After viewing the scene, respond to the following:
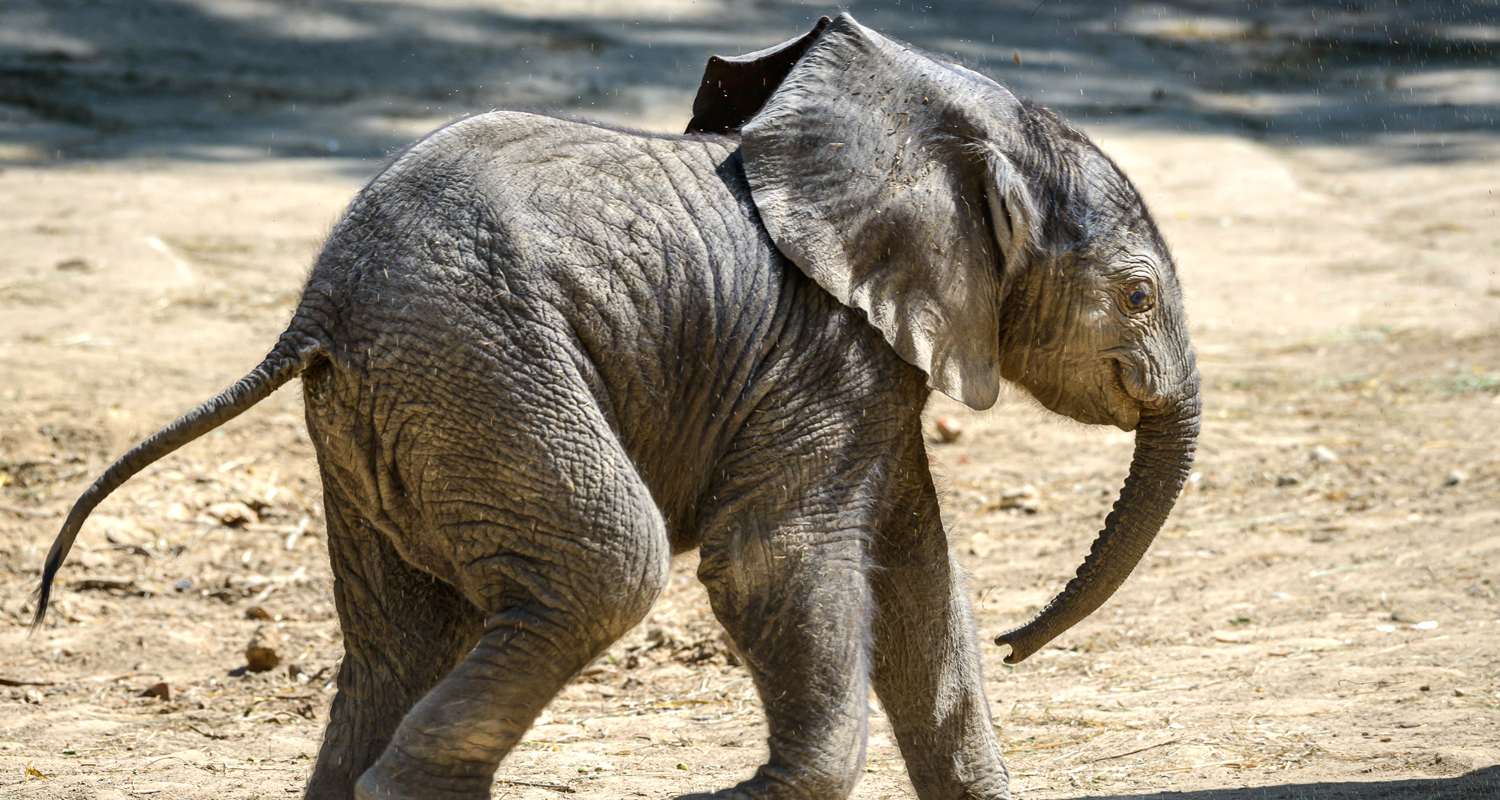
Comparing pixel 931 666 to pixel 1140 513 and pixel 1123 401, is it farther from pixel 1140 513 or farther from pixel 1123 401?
pixel 1123 401

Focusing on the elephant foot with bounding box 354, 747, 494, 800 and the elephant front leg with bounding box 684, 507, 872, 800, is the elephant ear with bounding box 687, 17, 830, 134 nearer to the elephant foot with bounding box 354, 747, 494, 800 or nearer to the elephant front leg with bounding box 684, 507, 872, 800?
the elephant front leg with bounding box 684, 507, 872, 800

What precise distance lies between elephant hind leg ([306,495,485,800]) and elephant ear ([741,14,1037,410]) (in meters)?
1.22

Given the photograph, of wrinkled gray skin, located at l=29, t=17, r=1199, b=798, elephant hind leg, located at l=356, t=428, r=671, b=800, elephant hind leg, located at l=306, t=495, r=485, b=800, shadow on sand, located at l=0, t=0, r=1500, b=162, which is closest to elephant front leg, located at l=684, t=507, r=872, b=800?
wrinkled gray skin, located at l=29, t=17, r=1199, b=798

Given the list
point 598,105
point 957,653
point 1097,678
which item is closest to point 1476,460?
point 1097,678

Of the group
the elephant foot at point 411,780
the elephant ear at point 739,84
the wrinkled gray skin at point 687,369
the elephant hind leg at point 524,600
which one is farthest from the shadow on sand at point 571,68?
the elephant foot at point 411,780

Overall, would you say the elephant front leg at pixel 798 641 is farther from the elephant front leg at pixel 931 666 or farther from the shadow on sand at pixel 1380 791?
the shadow on sand at pixel 1380 791

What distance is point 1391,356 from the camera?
392 inches

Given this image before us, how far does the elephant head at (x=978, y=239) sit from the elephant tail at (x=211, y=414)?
1.10m

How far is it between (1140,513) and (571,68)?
14.6 metres

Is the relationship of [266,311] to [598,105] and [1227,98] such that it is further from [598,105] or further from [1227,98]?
[1227,98]

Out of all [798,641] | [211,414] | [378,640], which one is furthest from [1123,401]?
[211,414]

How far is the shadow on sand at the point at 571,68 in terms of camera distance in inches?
609

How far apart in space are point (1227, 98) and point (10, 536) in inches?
644

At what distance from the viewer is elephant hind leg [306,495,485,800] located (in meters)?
3.53
